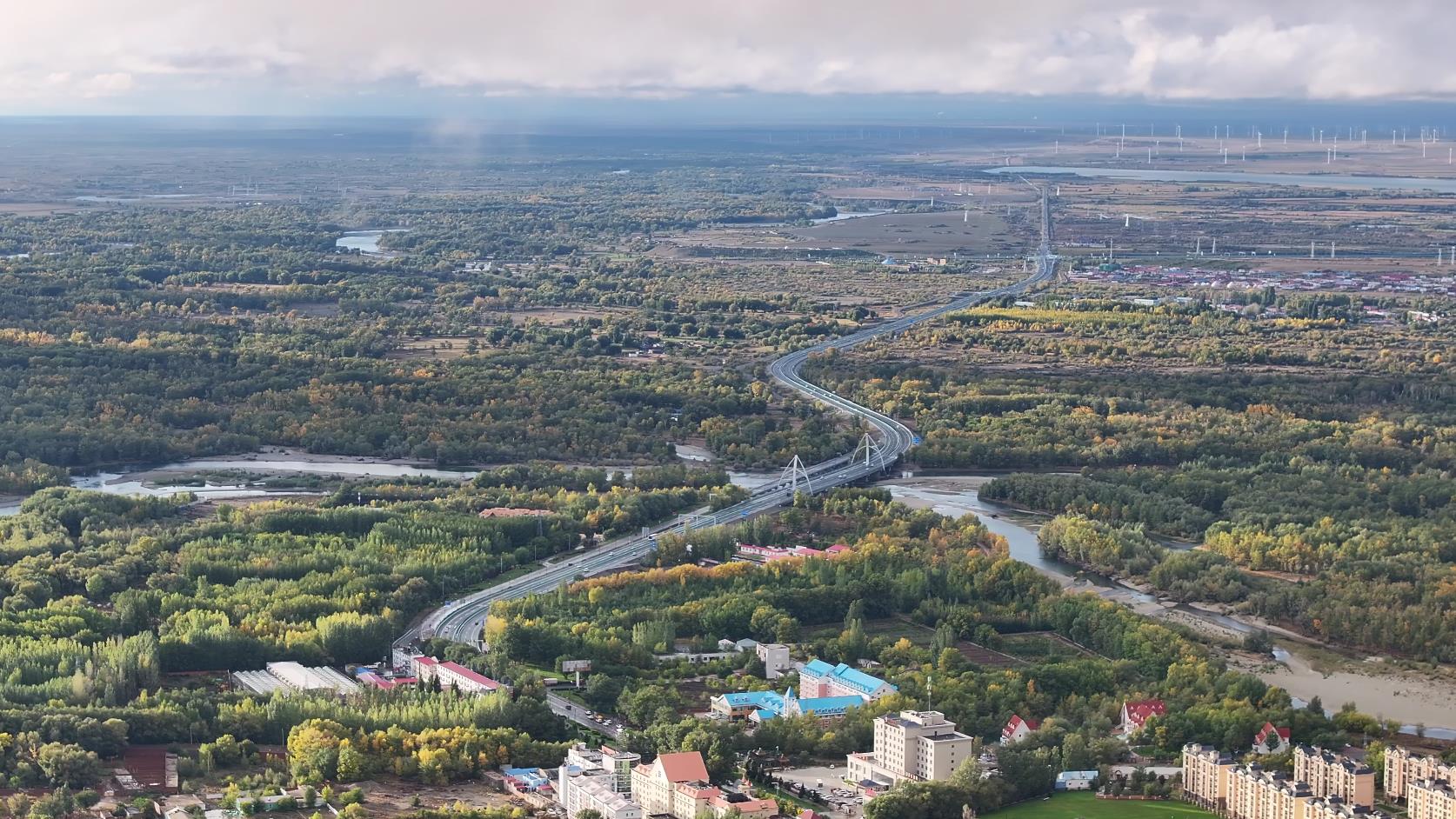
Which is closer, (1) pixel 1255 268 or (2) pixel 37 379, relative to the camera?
(2) pixel 37 379

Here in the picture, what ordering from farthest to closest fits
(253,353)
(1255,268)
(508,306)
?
(1255,268) < (508,306) < (253,353)

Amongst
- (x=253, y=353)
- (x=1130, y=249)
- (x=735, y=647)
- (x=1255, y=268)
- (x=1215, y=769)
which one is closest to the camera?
(x=1215, y=769)

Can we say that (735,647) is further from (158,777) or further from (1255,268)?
(1255,268)

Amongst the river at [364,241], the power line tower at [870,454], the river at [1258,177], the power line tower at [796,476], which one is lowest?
the river at [1258,177]

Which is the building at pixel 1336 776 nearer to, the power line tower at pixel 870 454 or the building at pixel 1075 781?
the building at pixel 1075 781

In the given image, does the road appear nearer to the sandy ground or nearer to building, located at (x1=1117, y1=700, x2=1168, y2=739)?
building, located at (x1=1117, y1=700, x2=1168, y2=739)

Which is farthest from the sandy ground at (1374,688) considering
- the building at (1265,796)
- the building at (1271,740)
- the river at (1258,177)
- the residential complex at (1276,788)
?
the river at (1258,177)

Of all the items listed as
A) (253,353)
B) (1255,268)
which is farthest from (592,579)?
(1255,268)
